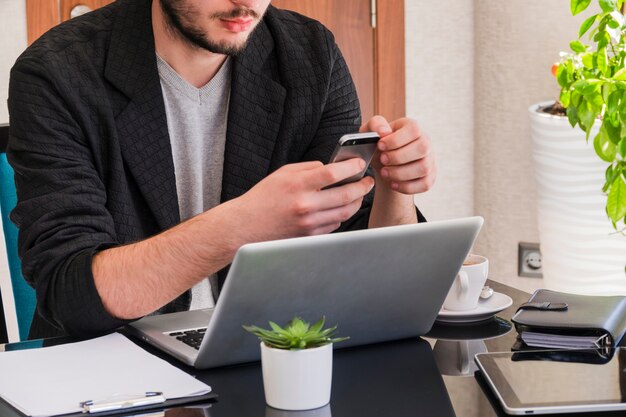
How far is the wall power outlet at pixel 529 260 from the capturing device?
10.6 feet

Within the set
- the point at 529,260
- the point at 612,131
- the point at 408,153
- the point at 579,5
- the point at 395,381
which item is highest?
the point at 579,5

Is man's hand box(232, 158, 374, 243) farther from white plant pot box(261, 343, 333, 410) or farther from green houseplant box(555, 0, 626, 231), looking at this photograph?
green houseplant box(555, 0, 626, 231)

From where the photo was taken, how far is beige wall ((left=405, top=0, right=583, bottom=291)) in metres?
3.15

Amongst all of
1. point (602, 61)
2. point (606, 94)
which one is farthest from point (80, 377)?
point (602, 61)

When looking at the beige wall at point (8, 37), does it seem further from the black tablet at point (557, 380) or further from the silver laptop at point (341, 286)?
the black tablet at point (557, 380)

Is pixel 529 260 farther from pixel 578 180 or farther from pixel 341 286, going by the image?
pixel 341 286

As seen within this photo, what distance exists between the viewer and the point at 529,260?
3.25m

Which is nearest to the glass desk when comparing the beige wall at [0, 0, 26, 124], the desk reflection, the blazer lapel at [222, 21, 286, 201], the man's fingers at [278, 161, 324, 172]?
the desk reflection

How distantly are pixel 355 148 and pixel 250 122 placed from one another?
524 millimetres

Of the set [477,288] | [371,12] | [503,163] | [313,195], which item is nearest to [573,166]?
[503,163]

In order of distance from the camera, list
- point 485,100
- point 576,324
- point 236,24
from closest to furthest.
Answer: point 576,324, point 236,24, point 485,100

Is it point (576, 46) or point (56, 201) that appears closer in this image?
point (56, 201)

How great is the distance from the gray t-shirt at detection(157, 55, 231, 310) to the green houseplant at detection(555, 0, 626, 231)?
106cm

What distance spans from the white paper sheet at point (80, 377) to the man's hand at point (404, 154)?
1.37 ft
